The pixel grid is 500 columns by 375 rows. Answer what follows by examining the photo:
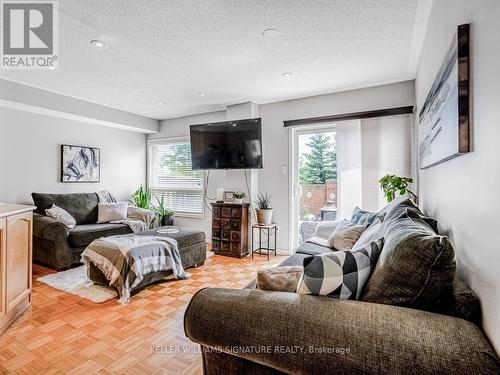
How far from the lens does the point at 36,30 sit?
90.1 inches

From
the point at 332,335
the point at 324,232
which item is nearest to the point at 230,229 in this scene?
the point at 324,232

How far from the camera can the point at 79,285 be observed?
2.86 meters

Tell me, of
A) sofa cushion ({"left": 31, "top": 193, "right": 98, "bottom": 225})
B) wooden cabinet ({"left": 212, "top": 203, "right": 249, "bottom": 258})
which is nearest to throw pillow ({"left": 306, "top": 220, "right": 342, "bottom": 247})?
wooden cabinet ({"left": 212, "top": 203, "right": 249, "bottom": 258})

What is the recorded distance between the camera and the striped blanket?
2.58 m

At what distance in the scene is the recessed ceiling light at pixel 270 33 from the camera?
7.43ft

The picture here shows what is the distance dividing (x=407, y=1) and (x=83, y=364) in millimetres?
3218

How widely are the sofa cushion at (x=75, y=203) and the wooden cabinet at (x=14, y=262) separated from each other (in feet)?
5.74

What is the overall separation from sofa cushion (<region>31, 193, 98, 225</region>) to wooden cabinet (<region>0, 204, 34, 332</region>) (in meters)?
1.75

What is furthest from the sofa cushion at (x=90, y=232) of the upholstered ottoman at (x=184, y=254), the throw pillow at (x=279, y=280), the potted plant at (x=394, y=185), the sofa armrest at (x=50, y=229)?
the potted plant at (x=394, y=185)

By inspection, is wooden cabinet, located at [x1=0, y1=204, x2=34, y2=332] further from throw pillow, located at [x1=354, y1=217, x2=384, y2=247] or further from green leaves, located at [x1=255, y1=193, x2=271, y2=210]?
green leaves, located at [x1=255, y1=193, x2=271, y2=210]

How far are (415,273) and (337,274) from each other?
267mm

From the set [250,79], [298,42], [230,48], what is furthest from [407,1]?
[250,79]

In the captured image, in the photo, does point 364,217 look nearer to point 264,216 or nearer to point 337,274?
point 264,216

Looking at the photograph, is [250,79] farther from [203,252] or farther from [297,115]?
[203,252]
